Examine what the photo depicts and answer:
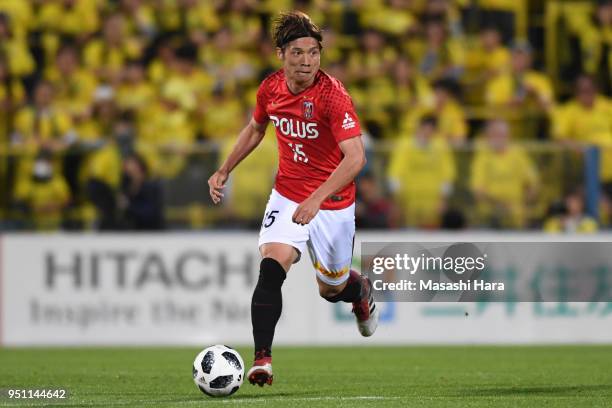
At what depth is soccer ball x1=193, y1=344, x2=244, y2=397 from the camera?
7.70 meters

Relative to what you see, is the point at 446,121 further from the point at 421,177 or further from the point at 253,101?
the point at 253,101

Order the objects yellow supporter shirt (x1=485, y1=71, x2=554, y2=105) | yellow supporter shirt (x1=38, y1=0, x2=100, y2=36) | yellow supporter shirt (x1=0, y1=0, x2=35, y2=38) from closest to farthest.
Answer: yellow supporter shirt (x1=485, y1=71, x2=554, y2=105), yellow supporter shirt (x1=0, y1=0, x2=35, y2=38), yellow supporter shirt (x1=38, y1=0, x2=100, y2=36)

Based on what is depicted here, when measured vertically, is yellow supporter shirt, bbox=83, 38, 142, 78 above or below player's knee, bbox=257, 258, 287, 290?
above

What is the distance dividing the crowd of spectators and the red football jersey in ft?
17.8

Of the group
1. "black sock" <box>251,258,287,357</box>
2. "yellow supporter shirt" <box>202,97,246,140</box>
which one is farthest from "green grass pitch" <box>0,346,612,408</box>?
"yellow supporter shirt" <box>202,97,246,140</box>

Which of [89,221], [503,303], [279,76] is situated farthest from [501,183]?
[279,76]

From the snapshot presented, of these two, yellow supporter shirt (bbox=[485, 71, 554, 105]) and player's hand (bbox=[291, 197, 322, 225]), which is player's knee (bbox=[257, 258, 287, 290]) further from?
yellow supporter shirt (bbox=[485, 71, 554, 105])

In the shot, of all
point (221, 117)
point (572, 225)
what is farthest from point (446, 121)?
point (221, 117)

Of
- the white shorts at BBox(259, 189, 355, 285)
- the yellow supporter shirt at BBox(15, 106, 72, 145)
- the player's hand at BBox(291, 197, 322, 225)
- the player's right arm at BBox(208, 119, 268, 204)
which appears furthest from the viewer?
the yellow supporter shirt at BBox(15, 106, 72, 145)

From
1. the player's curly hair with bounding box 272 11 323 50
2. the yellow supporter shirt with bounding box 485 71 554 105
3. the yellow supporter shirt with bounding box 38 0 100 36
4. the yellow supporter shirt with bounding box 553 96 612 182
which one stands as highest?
the yellow supporter shirt with bounding box 38 0 100 36

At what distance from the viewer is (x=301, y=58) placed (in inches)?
312

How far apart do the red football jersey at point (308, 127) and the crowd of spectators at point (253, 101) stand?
542 cm

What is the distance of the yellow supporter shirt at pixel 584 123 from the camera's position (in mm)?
15570

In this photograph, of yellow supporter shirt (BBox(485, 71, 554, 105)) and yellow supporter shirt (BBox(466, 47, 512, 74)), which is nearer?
yellow supporter shirt (BBox(485, 71, 554, 105))
